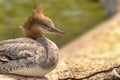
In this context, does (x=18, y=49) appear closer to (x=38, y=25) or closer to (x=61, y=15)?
(x=38, y=25)

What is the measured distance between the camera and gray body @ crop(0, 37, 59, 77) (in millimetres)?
6262

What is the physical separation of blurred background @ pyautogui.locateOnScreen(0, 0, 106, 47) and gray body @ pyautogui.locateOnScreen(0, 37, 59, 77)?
20.6ft

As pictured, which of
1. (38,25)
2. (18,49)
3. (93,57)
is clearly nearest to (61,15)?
(93,57)

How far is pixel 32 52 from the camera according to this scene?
20.9 feet

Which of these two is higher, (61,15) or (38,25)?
(61,15)

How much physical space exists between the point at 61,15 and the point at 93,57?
4.78m

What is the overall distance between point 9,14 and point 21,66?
8470 millimetres

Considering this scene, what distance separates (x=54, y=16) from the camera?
1441 centimetres

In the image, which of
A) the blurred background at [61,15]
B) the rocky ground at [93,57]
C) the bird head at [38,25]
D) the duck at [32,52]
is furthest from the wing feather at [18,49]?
the blurred background at [61,15]

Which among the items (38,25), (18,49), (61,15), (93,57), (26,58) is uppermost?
(61,15)

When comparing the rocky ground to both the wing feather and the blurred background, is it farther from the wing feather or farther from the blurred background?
the blurred background

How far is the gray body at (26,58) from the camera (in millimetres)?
6262

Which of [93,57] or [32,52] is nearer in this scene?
[32,52]

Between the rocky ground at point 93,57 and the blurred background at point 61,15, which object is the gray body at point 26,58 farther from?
the blurred background at point 61,15
